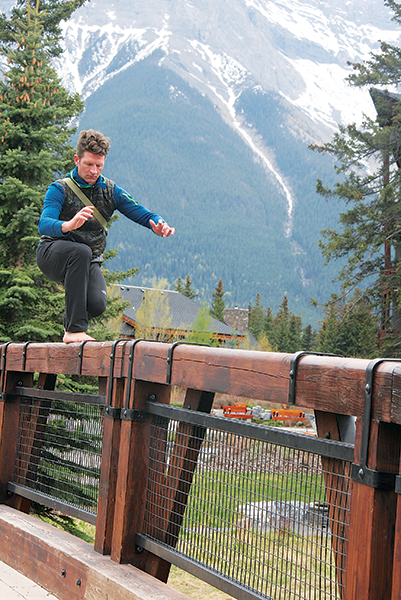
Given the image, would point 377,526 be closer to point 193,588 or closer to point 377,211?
point 193,588

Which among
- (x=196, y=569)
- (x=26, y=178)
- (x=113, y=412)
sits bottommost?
(x=196, y=569)

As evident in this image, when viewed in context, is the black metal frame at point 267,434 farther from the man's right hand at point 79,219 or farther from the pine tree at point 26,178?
the pine tree at point 26,178

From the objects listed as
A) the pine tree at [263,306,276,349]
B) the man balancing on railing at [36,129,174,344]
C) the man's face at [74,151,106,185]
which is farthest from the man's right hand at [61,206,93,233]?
the pine tree at [263,306,276,349]

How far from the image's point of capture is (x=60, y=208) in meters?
4.01

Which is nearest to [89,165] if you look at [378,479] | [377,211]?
[378,479]

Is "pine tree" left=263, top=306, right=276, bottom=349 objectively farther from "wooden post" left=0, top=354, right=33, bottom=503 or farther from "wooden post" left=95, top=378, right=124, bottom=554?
"wooden post" left=95, top=378, right=124, bottom=554

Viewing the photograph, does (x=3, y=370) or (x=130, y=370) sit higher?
(x=130, y=370)

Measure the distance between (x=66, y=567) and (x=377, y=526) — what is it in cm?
199

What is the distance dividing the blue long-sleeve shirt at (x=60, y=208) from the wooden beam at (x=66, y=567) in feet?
5.61

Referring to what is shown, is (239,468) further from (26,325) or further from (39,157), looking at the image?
(39,157)

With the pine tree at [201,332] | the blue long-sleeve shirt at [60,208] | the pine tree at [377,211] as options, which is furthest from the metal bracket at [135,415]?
the pine tree at [201,332]

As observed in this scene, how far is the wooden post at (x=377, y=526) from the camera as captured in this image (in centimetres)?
175

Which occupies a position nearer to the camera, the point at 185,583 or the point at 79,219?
the point at 79,219

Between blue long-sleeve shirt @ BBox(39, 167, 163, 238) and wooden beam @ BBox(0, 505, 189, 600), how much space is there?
1709 mm
